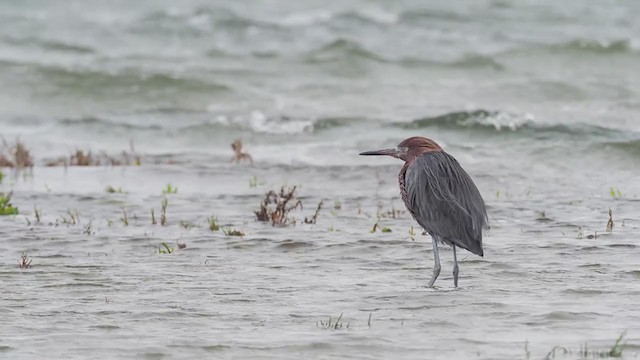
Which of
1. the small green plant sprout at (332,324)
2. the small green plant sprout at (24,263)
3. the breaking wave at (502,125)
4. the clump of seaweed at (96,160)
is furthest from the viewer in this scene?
the breaking wave at (502,125)

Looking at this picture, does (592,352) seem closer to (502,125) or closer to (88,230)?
(88,230)

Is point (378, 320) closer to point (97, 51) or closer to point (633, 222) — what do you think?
point (633, 222)

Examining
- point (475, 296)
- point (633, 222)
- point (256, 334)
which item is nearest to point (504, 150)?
point (633, 222)

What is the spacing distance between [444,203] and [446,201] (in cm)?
2

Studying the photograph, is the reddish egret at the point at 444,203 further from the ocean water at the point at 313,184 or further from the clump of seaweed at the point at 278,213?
the clump of seaweed at the point at 278,213

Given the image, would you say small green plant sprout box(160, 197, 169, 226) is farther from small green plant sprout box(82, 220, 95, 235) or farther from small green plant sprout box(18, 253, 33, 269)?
small green plant sprout box(18, 253, 33, 269)

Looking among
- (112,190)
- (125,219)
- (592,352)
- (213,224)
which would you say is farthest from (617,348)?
(112,190)

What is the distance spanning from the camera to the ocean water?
707cm

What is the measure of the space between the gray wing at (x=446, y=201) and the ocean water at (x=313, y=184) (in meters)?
0.37

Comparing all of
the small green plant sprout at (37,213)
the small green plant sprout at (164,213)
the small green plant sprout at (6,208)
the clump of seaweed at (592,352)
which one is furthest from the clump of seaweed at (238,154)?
the clump of seaweed at (592,352)

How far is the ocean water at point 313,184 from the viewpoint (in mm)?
7074

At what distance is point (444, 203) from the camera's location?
27.1 ft

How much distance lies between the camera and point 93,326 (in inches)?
279

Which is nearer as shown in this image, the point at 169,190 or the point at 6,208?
the point at 6,208
